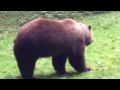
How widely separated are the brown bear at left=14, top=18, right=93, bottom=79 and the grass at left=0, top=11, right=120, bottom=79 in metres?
0.40

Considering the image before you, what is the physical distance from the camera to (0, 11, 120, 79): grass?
28.6 feet

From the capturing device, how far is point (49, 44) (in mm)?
7922

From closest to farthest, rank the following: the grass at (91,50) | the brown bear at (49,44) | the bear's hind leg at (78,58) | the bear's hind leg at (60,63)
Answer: the brown bear at (49,44), the bear's hind leg at (78,58), the grass at (91,50), the bear's hind leg at (60,63)

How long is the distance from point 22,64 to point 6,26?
7159 millimetres

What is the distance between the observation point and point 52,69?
9.38m

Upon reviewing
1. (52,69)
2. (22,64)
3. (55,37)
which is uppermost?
(55,37)

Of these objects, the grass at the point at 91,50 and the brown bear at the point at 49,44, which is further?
the grass at the point at 91,50

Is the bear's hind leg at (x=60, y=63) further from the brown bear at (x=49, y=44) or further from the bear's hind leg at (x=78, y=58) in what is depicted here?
the bear's hind leg at (x=78, y=58)

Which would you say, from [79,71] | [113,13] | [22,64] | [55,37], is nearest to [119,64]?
[79,71]

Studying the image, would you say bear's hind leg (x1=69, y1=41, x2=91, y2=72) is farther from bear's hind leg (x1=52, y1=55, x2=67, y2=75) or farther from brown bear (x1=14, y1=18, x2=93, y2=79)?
bear's hind leg (x1=52, y1=55, x2=67, y2=75)

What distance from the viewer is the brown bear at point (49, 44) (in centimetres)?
772

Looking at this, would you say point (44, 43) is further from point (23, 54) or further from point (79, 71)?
point (79, 71)

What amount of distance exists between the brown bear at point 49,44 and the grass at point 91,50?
403mm

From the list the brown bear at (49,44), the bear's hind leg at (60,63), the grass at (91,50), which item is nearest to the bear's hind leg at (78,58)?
the brown bear at (49,44)
